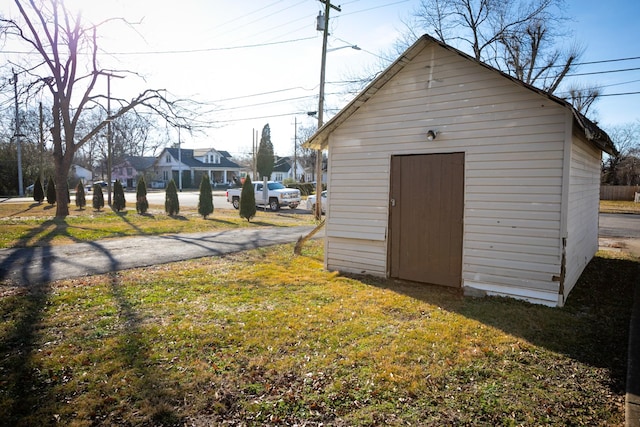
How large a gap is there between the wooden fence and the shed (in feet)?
116

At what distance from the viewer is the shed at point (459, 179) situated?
18.8ft

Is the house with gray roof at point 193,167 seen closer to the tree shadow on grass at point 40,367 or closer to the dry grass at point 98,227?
the dry grass at point 98,227

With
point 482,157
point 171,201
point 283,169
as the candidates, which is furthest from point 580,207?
point 283,169

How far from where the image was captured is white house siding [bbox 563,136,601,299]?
614 centimetres

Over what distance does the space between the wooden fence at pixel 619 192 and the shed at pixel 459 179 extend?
116ft

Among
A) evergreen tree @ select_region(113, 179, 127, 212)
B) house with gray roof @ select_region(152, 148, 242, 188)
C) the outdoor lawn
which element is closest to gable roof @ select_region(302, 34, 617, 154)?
the outdoor lawn

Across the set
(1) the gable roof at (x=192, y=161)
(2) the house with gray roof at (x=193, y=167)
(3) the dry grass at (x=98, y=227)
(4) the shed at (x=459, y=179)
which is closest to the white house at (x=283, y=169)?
(2) the house with gray roof at (x=193, y=167)

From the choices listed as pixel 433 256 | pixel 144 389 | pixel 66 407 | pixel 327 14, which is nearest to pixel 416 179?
pixel 433 256

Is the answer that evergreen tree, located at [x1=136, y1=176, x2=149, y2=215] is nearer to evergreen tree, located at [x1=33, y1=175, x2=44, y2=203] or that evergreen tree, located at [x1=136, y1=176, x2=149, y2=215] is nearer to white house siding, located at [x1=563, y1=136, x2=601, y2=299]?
evergreen tree, located at [x1=33, y1=175, x2=44, y2=203]

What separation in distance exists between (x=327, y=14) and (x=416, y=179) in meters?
12.6

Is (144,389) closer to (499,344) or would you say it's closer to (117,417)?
(117,417)

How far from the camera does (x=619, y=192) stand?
3612cm

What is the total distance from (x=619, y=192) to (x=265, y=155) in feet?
143

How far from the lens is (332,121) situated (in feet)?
24.6
